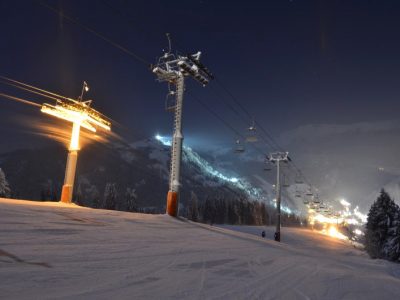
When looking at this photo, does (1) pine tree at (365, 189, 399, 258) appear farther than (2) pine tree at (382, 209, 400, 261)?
Yes

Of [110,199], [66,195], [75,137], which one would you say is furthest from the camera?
[110,199]

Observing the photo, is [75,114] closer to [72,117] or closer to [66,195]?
[72,117]

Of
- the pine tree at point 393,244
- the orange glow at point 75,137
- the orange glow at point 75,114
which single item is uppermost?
the orange glow at point 75,114

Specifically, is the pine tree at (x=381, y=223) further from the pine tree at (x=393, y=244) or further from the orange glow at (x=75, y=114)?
the orange glow at (x=75, y=114)

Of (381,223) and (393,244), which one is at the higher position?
(381,223)

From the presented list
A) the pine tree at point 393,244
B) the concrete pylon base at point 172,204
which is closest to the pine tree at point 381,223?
the pine tree at point 393,244

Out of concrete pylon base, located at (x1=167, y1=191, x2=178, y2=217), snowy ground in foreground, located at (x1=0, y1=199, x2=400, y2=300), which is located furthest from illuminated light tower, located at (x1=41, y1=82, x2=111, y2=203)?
snowy ground in foreground, located at (x1=0, y1=199, x2=400, y2=300)

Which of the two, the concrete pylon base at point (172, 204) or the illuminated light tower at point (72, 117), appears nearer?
the concrete pylon base at point (172, 204)

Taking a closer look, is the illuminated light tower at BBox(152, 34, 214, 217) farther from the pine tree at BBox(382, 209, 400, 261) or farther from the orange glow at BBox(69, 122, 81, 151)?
the pine tree at BBox(382, 209, 400, 261)

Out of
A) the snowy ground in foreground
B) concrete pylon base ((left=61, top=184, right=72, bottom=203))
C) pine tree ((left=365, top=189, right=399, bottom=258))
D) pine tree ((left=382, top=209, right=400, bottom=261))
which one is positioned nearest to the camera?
the snowy ground in foreground

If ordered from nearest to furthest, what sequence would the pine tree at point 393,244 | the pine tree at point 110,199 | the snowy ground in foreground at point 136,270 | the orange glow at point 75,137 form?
1. the snowy ground in foreground at point 136,270
2. the orange glow at point 75,137
3. the pine tree at point 393,244
4. the pine tree at point 110,199

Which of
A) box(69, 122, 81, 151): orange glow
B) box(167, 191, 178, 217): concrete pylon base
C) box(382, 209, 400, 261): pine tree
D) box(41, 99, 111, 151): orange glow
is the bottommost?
box(382, 209, 400, 261): pine tree

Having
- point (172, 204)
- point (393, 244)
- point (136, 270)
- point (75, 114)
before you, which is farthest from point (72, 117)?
point (393, 244)

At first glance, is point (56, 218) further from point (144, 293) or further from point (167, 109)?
point (167, 109)
